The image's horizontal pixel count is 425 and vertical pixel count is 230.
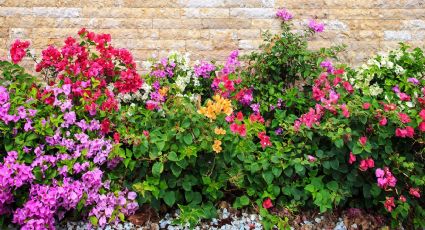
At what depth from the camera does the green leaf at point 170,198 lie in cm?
337

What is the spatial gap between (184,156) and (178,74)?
1467mm

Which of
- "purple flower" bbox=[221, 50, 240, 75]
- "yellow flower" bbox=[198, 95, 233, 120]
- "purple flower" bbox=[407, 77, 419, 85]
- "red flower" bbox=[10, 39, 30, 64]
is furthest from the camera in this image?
"purple flower" bbox=[221, 50, 240, 75]

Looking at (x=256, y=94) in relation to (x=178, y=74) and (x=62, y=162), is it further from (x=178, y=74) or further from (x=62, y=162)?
(x=62, y=162)

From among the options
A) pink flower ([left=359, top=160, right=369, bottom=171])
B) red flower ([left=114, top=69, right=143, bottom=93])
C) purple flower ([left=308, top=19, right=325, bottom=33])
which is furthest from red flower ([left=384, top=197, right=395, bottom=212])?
red flower ([left=114, top=69, right=143, bottom=93])

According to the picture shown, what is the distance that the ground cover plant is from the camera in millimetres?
3346

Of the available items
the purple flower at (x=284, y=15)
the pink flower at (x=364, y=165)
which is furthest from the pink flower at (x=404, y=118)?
the purple flower at (x=284, y=15)

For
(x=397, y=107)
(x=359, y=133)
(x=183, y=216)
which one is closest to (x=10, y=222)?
(x=183, y=216)

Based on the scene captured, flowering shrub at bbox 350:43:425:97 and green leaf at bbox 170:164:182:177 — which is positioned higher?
flowering shrub at bbox 350:43:425:97

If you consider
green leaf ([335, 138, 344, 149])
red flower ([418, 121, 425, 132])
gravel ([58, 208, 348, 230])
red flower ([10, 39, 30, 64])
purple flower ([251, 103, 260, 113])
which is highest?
red flower ([10, 39, 30, 64])

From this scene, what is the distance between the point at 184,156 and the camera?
10.8 feet

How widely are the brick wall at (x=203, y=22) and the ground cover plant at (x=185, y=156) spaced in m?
0.93

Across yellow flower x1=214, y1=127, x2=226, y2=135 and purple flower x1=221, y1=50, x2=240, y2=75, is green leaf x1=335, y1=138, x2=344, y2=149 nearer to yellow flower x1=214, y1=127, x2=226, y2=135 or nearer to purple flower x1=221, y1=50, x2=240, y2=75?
yellow flower x1=214, y1=127, x2=226, y2=135

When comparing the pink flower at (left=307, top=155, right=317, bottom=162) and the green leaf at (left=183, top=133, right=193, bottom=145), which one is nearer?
the green leaf at (left=183, top=133, right=193, bottom=145)

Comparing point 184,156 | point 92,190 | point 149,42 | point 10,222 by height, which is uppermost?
point 149,42
